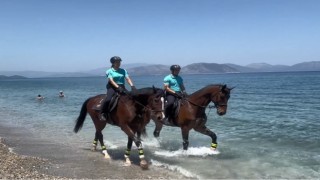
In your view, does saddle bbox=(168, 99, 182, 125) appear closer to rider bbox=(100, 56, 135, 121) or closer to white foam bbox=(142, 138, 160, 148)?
rider bbox=(100, 56, 135, 121)

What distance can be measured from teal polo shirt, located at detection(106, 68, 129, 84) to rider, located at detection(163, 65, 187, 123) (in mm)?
1875

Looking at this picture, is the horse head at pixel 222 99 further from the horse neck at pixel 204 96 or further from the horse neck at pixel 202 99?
the horse neck at pixel 202 99

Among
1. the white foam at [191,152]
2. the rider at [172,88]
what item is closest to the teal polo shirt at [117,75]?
the rider at [172,88]

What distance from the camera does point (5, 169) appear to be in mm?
10500

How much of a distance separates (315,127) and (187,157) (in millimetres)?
11374

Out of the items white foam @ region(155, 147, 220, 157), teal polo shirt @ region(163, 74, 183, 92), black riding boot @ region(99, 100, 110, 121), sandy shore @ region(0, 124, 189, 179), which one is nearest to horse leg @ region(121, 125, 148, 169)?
sandy shore @ region(0, 124, 189, 179)

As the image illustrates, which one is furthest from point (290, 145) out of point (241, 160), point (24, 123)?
point (24, 123)

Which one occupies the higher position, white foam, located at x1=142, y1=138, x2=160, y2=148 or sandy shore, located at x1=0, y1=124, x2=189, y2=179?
sandy shore, located at x1=0, y1=124, x2=189, y2=179

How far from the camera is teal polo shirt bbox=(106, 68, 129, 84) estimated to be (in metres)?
12.5

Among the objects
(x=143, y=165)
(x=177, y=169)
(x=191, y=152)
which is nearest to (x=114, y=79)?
→ (x=143, y=165)

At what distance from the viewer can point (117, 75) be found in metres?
12.6

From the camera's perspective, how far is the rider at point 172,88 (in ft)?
45.1

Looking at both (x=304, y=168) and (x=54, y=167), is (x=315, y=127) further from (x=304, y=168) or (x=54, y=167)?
(x=54, y=167)

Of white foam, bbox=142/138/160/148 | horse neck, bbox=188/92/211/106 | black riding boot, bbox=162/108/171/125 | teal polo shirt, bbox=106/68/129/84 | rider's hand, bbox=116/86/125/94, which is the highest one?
teal polo shirt, bbox=106/68/129/84
